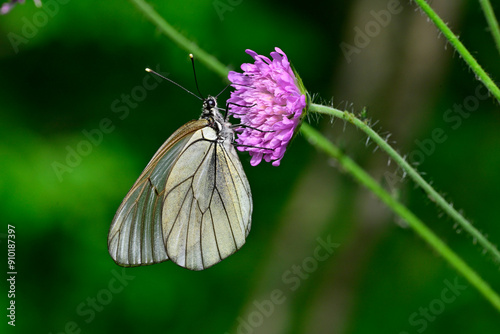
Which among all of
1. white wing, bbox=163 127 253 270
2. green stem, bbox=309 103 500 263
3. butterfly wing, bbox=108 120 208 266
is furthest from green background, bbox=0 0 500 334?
green stem, bbox=309 103 500 263

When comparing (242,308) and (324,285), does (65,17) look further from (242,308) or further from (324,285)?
(324,285)

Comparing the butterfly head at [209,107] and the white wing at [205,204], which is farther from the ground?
the butterfly head at [209,107]

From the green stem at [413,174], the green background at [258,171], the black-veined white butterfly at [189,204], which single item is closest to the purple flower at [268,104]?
the green stem at [413,174]

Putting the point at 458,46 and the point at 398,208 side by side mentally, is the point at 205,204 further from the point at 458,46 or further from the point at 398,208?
the point at 458,46

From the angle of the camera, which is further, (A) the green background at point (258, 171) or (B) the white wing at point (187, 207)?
(A) the green background at point (258, 171)

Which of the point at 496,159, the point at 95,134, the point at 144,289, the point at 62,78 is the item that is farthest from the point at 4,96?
the point at 496,159

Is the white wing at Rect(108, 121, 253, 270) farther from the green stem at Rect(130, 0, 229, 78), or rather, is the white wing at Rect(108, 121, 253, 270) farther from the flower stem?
the flower stem

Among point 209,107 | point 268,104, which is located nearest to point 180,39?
point 209,107

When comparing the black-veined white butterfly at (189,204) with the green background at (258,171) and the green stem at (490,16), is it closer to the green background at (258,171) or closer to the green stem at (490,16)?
the green stem at (490,16)
